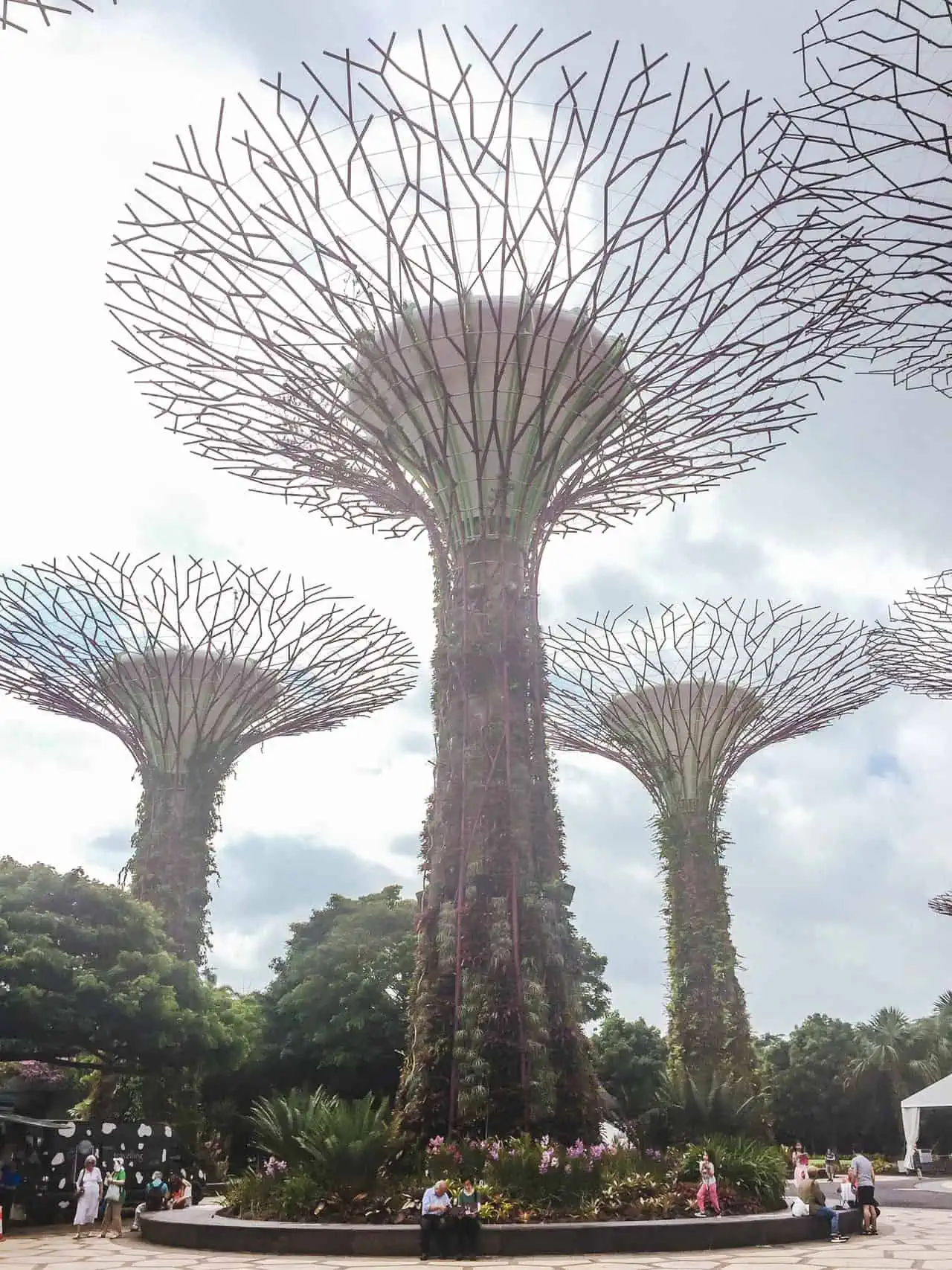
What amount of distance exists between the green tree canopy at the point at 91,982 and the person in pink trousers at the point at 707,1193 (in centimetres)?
904

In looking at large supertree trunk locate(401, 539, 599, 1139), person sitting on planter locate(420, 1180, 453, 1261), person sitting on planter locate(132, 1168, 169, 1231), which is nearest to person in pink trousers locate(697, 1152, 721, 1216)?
large supertree trunk locate(401, 539, 599, 1139)

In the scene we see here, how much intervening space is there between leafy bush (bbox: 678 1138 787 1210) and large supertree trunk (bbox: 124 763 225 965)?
13.4 metres

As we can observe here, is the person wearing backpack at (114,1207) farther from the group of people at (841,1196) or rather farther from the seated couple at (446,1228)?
the group of people at (841,1196)

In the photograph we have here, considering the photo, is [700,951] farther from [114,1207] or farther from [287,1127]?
[287,1127]

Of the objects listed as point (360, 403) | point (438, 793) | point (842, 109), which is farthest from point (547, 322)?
point (438, 793)

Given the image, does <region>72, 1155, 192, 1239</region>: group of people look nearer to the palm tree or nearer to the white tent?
the white tent

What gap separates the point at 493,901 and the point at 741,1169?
3805 millimetres

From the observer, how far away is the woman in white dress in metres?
13.4

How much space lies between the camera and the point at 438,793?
44.8ft

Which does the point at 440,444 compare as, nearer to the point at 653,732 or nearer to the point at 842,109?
the point at 842,109

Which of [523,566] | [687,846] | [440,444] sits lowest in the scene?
[687,846]

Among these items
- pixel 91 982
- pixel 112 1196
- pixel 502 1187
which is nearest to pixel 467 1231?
pixel 502 1187

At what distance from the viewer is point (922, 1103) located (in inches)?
1006

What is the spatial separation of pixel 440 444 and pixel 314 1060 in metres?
13.5
